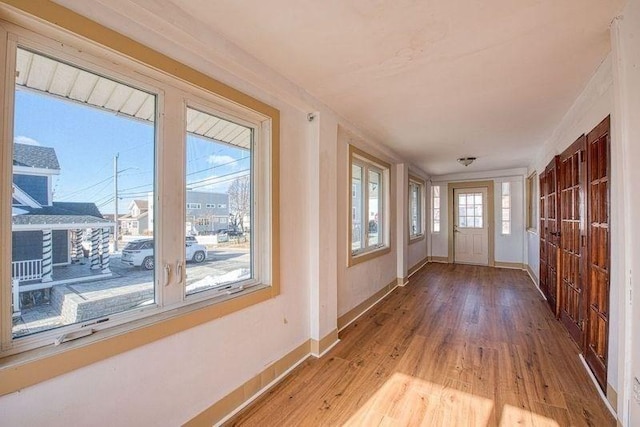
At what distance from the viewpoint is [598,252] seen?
2.07 metres

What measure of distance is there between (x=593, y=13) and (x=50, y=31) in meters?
2.64

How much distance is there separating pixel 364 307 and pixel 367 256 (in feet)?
2.30

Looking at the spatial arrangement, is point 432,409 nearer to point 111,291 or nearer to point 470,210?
point 111,291

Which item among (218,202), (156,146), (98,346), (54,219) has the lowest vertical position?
(98,346)

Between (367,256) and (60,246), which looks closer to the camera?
(60,246)

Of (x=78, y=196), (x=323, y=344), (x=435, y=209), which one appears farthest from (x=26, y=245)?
(x=435, y=209)

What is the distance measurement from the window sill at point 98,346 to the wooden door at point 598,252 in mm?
2662

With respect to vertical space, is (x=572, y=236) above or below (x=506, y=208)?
below

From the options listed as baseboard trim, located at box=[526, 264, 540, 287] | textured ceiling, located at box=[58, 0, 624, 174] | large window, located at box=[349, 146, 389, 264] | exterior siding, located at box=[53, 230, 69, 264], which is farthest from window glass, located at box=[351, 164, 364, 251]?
baseboard trim, located at box=[526, 264, 540, 287]

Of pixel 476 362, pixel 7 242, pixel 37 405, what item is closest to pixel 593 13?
pixel 476 362

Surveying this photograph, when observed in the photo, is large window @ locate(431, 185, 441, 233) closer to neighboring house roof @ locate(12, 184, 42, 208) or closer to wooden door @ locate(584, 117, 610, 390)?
wooden door @ locate(584, 117, 610, 390)

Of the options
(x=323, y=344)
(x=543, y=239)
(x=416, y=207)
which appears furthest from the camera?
A: (x=416, y=207)

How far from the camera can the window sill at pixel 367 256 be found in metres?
3.42

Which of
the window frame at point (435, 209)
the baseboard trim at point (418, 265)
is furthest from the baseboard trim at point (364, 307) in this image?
the window frame at point (435, 209)
